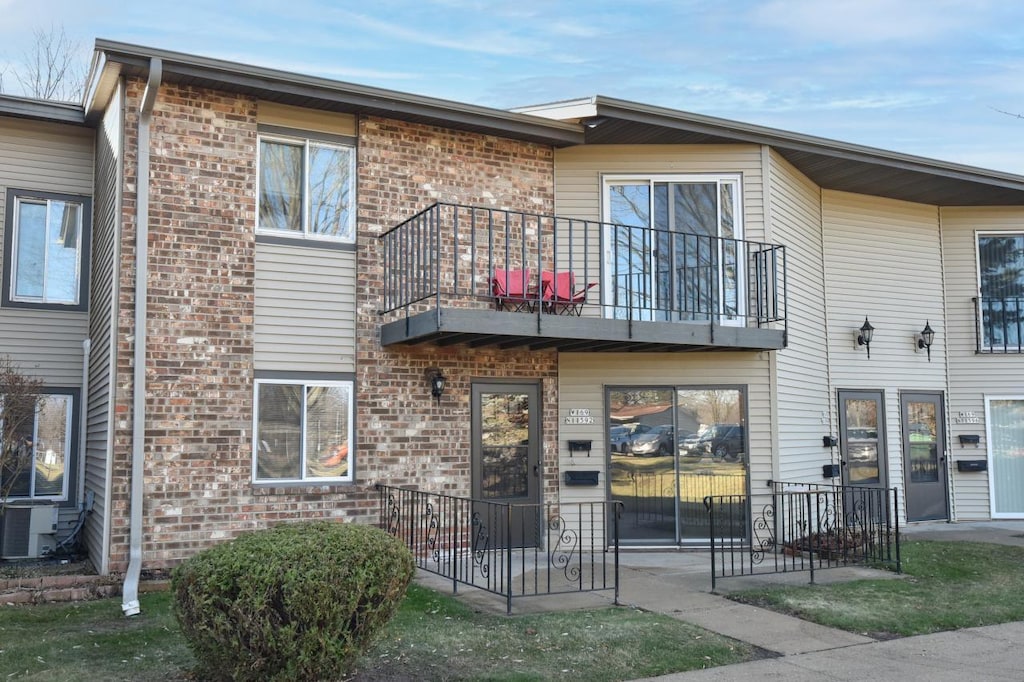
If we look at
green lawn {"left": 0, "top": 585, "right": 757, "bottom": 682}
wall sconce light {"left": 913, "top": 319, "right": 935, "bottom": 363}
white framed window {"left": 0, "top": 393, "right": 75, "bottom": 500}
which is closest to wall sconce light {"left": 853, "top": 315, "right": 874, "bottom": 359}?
wall sconce light {"left": 913, "top": 319, "right": 935, "bottom": 363}

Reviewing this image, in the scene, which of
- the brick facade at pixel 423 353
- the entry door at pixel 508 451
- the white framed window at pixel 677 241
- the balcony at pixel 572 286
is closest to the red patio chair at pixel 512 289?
the balcony at pixel 572 286

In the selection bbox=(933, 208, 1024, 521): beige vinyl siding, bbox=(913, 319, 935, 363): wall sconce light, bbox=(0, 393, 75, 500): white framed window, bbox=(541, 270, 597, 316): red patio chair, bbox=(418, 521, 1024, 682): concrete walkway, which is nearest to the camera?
bbox=(418, 521, 1024, 682): concrete walkway

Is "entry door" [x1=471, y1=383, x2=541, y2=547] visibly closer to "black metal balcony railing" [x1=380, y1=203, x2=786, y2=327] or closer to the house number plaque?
the house number plaque

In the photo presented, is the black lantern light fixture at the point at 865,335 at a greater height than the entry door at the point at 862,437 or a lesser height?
greater

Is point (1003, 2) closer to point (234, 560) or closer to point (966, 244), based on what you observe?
point (966, 244)

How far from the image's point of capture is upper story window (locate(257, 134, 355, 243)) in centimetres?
1024

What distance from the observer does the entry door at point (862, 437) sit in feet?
45.6

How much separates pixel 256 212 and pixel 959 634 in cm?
784

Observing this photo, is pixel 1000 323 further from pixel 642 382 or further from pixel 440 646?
pixel 440 646

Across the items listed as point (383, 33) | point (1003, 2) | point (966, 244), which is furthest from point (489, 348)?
point (383, 33)

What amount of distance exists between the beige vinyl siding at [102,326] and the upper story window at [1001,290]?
43.2 ft

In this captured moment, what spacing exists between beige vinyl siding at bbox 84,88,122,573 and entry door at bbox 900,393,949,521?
1145 cm

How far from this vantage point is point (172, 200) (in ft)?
31.5

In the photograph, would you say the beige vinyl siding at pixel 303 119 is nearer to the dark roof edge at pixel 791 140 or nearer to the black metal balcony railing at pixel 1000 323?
the dark roof edge at pixel 791 140
